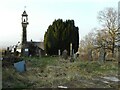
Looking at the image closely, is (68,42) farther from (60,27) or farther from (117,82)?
(117,82)

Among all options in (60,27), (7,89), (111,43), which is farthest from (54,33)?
(7,89)

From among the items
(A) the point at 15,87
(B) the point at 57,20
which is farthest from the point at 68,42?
(A) the point at 15,87

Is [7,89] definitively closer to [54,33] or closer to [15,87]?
[15,87]

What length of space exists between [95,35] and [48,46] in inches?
612

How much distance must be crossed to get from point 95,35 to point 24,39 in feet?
48.5

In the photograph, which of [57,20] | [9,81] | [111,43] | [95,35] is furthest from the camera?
[95,35]

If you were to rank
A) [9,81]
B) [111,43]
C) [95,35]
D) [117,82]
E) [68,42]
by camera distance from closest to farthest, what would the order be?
[9,81], [117,82], [68,42], [111,43], [95,35]

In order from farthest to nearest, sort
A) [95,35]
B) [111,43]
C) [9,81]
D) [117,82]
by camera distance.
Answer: [95,35] < [111,43] < [117,82] < [9,81]

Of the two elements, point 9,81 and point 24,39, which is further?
point 24,39

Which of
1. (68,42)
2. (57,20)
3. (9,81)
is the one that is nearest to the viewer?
(9,81)

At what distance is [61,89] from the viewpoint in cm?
1155

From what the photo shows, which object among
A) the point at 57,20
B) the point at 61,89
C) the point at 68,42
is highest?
the point at 57,20

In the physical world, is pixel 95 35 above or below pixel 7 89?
above

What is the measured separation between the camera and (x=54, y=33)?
44.5 metres
